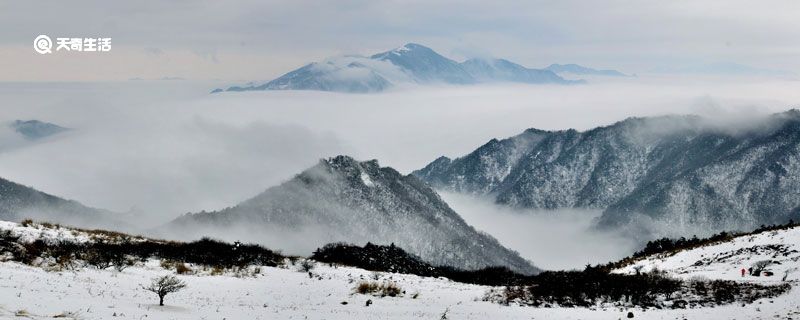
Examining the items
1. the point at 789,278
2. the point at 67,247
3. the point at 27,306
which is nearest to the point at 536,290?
the point at 789,278

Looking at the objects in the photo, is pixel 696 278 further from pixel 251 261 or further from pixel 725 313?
pixel 251 261

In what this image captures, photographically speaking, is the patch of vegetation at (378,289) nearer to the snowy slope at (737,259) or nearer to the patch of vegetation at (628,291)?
the patch of vegetation at (628,291)

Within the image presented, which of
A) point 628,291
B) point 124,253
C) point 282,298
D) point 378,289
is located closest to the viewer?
point 628,291

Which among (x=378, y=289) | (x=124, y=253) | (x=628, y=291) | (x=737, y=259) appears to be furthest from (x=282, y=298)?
(x=737, y=259)

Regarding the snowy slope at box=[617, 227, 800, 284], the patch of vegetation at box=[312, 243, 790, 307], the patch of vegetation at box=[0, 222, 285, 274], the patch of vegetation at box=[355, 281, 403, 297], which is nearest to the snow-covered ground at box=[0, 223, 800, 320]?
the snowy slope at box=[617, 227, 800, 284]

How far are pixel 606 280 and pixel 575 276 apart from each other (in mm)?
3701

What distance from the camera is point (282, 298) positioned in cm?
3981

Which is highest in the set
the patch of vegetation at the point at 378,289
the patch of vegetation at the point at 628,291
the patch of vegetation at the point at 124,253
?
the patch of vegetation at the point at 124,253

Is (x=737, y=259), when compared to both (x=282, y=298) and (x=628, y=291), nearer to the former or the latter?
(x=628, y=291)

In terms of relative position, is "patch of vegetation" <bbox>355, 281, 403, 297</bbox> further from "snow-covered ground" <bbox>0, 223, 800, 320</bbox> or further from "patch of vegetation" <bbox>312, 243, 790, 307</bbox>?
"snow-covered ground" <bbox>0, 223, 800, 320</bbox>

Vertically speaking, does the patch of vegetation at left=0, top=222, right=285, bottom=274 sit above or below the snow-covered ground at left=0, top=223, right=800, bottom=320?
above

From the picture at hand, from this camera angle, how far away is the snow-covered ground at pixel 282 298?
2920 centimetres

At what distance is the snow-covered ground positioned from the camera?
29203mm

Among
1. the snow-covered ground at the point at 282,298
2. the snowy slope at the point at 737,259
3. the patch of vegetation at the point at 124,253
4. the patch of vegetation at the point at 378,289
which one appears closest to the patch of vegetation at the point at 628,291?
the patch of vegetation at the point at 378,289
